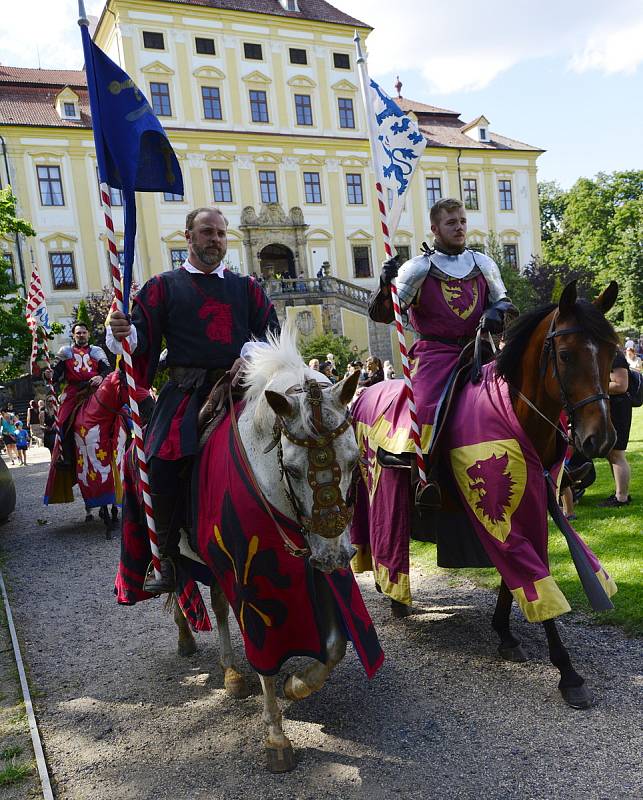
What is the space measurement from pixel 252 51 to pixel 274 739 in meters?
36.2

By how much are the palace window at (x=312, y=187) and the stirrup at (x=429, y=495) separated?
32740mm

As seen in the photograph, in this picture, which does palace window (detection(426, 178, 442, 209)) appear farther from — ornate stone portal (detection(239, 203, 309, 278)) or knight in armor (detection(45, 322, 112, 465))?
knight in armor (detection(45, 322, 112, 465))

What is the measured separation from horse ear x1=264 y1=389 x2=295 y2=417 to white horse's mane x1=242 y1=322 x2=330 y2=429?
0.20m

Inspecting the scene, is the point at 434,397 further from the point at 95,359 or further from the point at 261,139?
the point at 261,139

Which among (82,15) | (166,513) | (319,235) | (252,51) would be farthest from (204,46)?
(166,513)

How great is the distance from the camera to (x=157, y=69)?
31391 millimetres

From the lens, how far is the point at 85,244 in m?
31.0

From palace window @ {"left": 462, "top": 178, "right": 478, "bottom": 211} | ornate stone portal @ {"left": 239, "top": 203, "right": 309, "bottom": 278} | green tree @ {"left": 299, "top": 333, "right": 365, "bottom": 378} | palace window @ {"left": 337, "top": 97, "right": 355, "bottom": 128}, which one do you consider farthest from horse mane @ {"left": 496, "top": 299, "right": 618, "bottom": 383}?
palace window @ {"left": 462, "top": 178, "right": 478, "bottom": 211}

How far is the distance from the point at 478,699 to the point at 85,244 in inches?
1225

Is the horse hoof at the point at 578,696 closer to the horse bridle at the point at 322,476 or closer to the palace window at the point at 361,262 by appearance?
the horse bridle at the point at 322,476

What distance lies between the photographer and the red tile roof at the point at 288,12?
3247 centimetres

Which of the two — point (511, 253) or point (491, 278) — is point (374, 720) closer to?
point (491, 278)

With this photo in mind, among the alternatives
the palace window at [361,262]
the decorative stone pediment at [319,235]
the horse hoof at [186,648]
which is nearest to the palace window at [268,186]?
the decorative stone pediment at [319,235]

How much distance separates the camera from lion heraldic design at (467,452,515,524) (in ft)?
11.7
